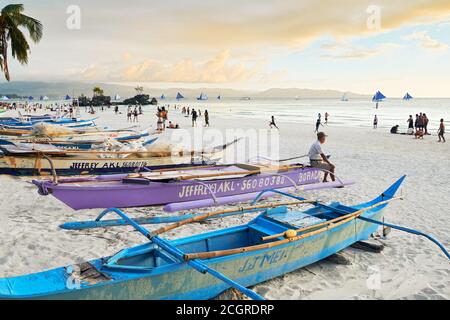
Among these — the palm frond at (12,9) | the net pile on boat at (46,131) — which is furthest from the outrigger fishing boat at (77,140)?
the palm frond at (12,9)

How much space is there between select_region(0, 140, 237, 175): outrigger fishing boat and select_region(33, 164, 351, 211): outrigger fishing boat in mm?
2133

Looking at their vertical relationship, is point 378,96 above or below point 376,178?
above

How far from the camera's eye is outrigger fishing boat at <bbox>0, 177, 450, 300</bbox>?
381 cm

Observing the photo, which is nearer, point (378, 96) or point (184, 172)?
point (184, 172)

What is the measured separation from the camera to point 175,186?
862 centimetres

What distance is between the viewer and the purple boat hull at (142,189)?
7.74m

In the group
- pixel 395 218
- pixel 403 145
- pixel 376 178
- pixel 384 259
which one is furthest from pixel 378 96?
pixel 384 259

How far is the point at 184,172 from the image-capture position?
32.3ft

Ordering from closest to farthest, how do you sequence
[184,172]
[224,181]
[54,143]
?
[224,181]
[184,172]
[54,143]

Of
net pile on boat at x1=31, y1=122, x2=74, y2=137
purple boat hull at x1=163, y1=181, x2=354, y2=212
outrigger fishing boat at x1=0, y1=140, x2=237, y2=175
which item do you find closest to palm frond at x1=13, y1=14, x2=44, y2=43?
net pile on boat at x1=31, y1=122, x2=74, y2=137

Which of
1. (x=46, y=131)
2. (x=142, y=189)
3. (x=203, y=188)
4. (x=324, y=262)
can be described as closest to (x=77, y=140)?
(x=46, y=131)
